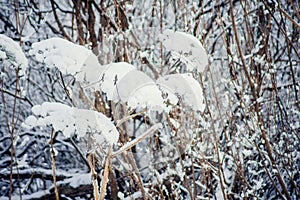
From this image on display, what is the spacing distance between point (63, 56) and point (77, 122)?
246mm

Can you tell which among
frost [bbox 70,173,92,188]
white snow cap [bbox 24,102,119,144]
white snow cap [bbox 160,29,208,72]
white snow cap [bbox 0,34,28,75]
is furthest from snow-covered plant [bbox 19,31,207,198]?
frost [bbox 70,173,92,188]

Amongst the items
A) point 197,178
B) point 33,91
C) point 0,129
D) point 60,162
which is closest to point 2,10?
point 33,91

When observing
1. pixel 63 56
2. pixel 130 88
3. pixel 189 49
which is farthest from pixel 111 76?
pixel 189 49

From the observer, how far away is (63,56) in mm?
1196

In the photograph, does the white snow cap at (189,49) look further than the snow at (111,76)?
Yes

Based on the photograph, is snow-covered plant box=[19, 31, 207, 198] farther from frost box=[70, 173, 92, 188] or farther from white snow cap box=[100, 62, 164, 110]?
frost box=[70, 173, 92, 188]

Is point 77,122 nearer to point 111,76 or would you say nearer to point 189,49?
point 111,76

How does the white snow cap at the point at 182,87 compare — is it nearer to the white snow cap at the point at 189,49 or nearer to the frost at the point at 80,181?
the white snow cap at the point at 189,49

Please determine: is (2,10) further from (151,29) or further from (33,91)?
(151,29)

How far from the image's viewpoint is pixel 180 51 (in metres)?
1.53

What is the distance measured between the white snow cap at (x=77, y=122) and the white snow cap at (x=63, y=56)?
15 cm

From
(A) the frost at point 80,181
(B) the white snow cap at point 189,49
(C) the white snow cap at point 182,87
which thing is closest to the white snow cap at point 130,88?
(C) the white snow cap at point 182,87

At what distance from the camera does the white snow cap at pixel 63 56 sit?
1.20 metres

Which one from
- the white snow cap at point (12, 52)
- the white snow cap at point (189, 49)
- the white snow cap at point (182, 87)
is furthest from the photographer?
the white snow cap at point (12, 52)
